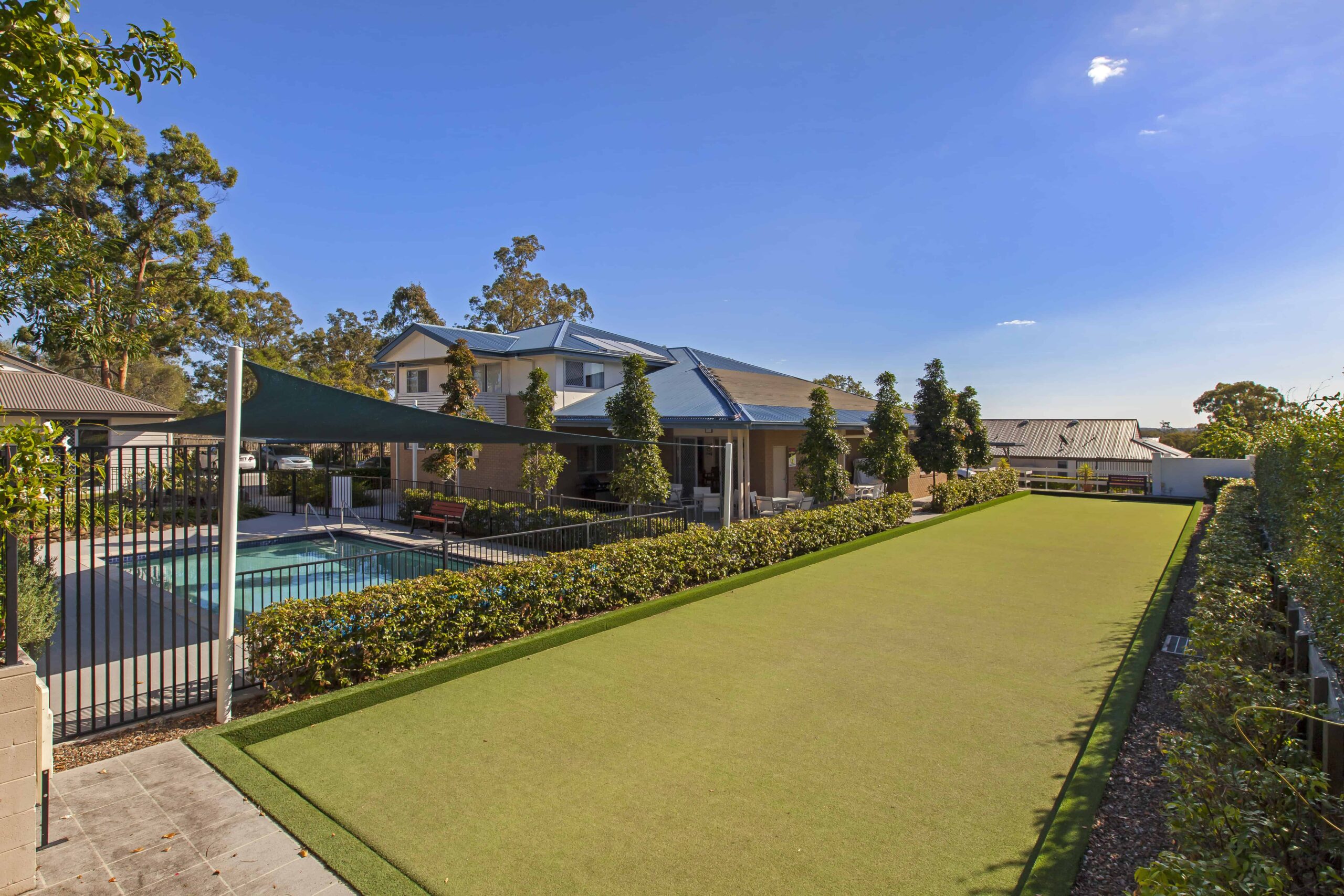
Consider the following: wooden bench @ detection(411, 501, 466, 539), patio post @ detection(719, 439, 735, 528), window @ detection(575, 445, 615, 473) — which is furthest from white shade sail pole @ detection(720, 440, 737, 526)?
window @ detection(575, 445, 615, 473)

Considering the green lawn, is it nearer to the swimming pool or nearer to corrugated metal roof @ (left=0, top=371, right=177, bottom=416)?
the swimming pool

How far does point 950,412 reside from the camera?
2144 centimetres

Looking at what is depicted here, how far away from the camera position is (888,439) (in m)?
18.6

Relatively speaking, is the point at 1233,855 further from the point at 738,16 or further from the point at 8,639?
the point at 738,16

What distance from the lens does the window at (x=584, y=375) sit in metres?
20.8

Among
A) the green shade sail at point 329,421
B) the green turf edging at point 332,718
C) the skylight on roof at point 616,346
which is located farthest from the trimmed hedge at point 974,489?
the green shade sail at point 329,421

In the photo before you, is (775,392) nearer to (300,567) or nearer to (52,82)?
(300,567)

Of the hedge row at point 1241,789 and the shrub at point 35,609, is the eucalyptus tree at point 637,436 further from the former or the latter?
the hedge row at point 1241,789

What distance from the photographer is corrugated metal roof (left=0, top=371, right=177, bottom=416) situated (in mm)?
18188

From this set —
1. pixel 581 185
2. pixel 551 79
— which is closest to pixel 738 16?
pixel 551 79

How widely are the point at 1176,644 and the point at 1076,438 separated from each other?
47.7 metres

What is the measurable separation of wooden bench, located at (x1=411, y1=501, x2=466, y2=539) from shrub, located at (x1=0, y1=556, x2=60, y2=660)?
8.08m

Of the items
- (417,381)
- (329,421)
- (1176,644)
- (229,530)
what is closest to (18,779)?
(229,530)

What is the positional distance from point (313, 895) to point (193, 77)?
5044 millimetres
